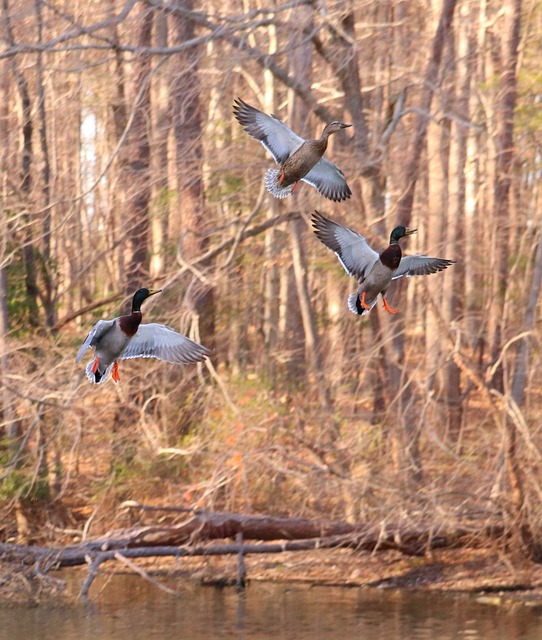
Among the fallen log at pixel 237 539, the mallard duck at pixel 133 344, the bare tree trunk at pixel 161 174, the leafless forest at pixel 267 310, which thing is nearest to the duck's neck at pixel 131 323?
the mallard duck at pixel 133 344

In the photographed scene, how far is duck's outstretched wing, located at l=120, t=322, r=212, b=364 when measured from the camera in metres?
7.52

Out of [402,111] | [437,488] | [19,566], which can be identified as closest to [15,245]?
[19,566]

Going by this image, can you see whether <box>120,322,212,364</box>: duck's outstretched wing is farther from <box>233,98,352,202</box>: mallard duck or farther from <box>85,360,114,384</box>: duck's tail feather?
<box>233,98,352,202</box>: mallard duck

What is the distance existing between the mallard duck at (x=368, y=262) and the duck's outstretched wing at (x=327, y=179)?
0.48 meters

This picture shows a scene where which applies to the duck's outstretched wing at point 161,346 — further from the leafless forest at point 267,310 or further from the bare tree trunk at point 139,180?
the bare tree trunk at point 139,180

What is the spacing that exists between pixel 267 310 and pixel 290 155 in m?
8.73

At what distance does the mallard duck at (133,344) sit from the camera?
7258 mm

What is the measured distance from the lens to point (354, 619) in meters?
11.8

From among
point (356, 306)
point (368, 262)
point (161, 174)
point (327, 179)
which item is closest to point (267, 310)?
point (161, 174)

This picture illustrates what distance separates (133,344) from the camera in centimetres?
771

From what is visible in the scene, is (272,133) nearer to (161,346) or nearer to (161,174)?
(161,346)

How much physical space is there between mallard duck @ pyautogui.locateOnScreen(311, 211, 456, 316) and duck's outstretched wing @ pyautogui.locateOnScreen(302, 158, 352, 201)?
48 centimetres

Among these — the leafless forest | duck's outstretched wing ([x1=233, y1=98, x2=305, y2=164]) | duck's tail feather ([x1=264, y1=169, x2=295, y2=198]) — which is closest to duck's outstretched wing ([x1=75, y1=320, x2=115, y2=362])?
duck's tail feather ([x1=264, y1=169, x2=295, y2=198])

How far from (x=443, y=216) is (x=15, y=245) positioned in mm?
5812
